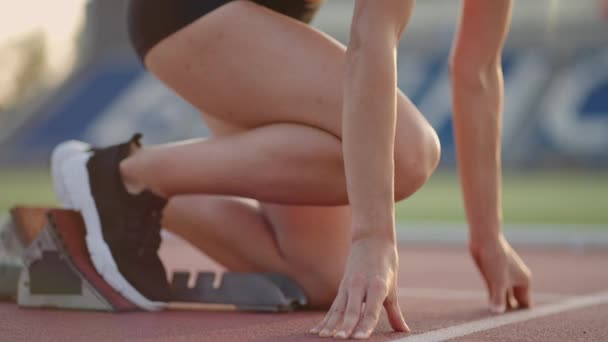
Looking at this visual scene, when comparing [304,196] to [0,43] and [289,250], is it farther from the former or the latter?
[0,43]

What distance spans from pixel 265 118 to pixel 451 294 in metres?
1.11

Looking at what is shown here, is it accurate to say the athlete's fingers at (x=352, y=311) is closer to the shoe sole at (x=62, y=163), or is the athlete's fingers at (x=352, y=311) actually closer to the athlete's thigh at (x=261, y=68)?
the athlete's thigh at (x=261, y=68)

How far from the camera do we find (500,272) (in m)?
2.38

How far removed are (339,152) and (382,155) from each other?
1.25ft

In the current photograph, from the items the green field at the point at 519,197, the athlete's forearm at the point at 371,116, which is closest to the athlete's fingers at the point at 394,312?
the athlete's forearm at the point at 371,116

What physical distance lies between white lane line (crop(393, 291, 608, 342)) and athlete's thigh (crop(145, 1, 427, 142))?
0.42 m

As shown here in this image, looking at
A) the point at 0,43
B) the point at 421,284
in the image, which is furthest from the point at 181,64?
the point at 0,43

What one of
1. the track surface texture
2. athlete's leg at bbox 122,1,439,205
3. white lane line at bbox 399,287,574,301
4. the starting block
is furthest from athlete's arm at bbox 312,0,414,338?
white lane line at bbox 399,287,574,301

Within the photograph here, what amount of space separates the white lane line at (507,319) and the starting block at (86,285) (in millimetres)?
453

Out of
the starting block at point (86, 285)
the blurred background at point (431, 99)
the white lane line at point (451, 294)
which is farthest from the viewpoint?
the blurred background at point (431, 99)

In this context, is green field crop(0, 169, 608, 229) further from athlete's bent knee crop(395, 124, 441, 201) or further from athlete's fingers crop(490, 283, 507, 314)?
athlete's bent knee crop(395, 124, 441, 201)

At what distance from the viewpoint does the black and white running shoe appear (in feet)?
7.51

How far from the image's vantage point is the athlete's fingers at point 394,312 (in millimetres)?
1736

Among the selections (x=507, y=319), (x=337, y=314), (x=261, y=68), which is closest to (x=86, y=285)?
(x=261, y=68)
